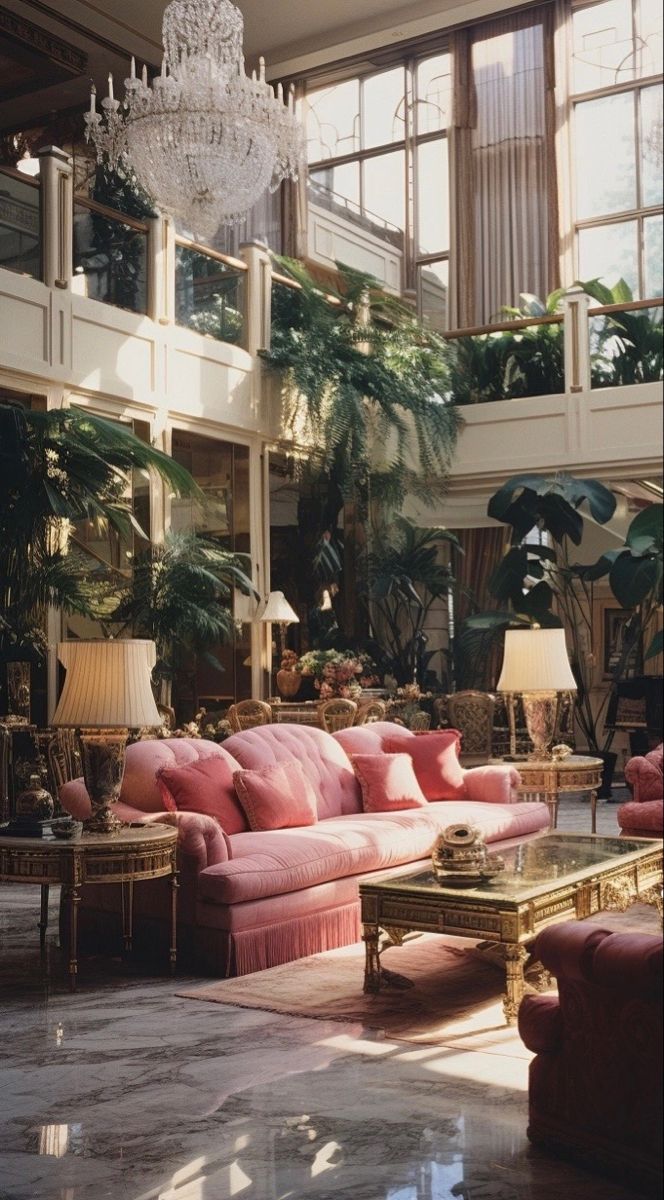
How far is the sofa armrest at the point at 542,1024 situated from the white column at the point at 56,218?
662cm

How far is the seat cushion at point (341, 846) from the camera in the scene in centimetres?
485

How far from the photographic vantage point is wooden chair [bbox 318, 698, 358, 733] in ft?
32.0

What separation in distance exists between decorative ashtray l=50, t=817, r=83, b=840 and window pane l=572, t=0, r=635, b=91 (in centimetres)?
772

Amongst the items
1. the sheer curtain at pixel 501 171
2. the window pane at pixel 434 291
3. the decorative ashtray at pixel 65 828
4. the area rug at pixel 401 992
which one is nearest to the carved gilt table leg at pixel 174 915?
the area rug at pixel 401 992

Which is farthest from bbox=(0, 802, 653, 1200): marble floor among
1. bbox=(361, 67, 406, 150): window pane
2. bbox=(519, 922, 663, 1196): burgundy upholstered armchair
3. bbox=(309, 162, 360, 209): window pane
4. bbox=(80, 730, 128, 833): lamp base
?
bbox=(361, 67, 406, 150): window pane

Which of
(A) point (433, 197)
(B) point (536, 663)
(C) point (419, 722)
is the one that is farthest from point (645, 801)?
(A) point (433, 197)

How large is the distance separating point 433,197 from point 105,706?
10519 mm

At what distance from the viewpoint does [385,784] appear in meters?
6.35

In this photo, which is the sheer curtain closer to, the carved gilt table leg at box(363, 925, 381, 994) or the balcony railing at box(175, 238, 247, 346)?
the balcony railing at box(175, 238, 247, 346)

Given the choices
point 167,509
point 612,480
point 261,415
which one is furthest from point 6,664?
point 612,480

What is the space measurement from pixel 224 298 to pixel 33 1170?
8.27m

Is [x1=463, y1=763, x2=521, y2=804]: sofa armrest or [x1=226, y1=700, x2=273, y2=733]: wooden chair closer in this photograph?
[x1=463, y1=763, x2=521, y2=804]: sofa armrest

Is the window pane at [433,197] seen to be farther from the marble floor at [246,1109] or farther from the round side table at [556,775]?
the marble floor at [246,1109]

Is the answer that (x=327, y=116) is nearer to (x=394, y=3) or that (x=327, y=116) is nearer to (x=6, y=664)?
(x=394, y=3)
